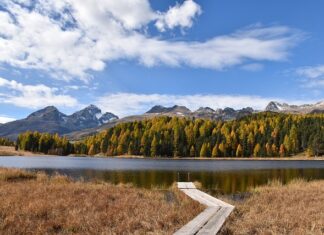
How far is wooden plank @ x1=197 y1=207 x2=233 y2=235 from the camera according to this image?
16.1 m

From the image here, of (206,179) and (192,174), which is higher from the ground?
(192,174)

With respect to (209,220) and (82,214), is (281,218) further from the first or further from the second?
(82,214)

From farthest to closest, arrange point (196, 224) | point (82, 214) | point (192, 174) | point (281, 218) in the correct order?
point (192, 174) → point (82, 214) → point (281, 218) → point (196, 224)

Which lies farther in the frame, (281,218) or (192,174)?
(192,174)

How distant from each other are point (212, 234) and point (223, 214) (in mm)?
5734

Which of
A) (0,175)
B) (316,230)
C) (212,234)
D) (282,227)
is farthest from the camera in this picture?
(0,175)

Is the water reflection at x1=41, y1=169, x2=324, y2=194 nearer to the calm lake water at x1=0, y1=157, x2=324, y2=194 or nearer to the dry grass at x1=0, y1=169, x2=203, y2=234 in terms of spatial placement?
the calm lake water at x1=0, y1=157, x2=324, y2=194

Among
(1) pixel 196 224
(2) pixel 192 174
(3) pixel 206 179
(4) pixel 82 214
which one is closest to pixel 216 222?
(1) pixel 196 224

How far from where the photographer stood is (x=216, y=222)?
60.4 feet

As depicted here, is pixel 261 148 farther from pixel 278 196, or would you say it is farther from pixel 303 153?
pixel 278 196

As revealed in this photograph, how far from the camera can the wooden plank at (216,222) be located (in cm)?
1606

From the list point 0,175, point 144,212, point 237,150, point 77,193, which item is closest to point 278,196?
point 144,212

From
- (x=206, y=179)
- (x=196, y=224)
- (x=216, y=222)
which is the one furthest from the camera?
(x=206, y=179)

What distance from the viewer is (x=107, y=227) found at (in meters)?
17.9
